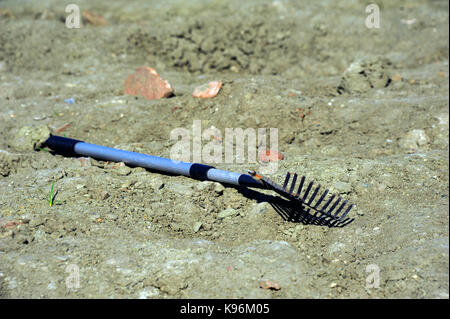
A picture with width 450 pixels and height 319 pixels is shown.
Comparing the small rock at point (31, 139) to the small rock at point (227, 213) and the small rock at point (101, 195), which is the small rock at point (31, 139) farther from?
the small rock at point (227, 213)

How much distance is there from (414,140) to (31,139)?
3616 millimetres

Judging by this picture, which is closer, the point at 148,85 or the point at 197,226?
the point at 197,226

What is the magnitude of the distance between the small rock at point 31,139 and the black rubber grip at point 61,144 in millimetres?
60

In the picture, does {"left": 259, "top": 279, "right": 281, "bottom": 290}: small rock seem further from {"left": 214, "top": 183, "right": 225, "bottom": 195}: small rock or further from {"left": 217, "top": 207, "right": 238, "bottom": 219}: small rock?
{"left": 214, "top": 183, "right": 225, "bottom": 195}: small rock

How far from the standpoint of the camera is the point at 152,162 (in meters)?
3.68

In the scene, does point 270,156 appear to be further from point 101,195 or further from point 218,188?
point 101,195

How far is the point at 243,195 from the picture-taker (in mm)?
3494

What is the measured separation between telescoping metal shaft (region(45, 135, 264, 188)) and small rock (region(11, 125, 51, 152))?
7 cm

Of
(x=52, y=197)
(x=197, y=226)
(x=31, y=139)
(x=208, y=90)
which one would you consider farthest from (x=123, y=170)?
(x=208, y=90)

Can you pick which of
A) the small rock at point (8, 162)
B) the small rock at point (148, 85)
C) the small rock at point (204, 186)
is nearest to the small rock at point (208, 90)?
the small rock at point (148, 85)

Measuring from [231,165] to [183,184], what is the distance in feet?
1.64

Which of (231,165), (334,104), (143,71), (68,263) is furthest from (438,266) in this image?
(143,71)

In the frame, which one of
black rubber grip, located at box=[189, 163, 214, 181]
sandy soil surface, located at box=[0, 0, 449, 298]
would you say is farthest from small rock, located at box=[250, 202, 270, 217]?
black rubber grip, located at box=[189, 163, 214, 181]
